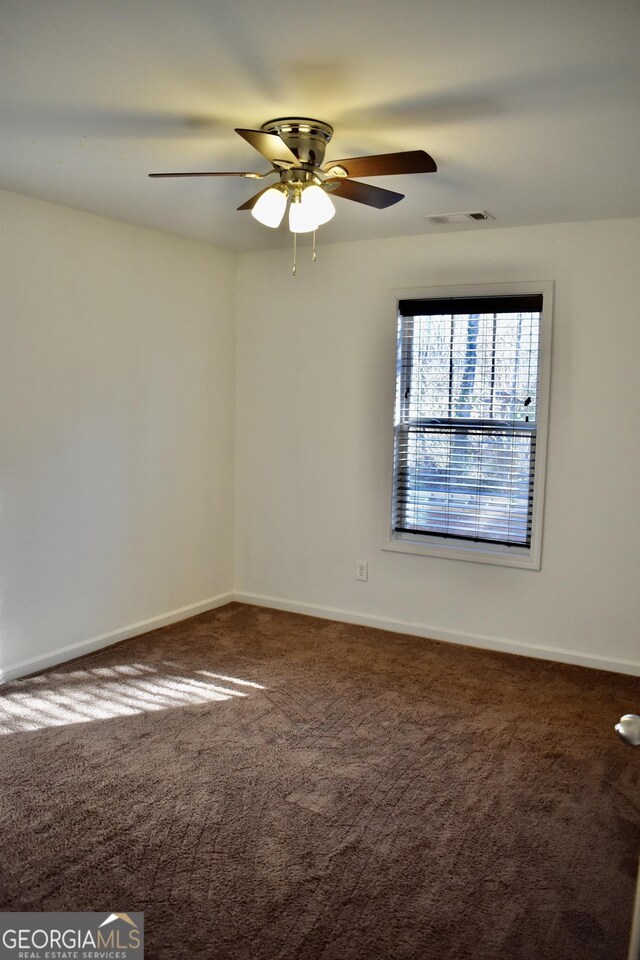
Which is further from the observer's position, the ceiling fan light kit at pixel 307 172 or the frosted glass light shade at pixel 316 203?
the frosted glass light shade at pixel 316 203

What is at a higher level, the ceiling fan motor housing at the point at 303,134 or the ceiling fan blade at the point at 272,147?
the ceiling fan motor housing at the point at 303,134

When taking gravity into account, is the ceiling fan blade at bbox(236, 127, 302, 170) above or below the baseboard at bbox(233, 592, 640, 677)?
above

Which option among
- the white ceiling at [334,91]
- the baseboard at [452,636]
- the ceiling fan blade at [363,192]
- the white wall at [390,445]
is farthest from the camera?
the baseboard at [452,636]

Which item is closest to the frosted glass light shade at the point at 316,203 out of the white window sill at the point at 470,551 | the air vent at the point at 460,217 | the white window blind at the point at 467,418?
the air vent at the point at 460,217

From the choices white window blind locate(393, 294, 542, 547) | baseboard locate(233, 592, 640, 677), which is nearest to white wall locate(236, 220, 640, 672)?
baseboard locate(233, 592, 640, 677)

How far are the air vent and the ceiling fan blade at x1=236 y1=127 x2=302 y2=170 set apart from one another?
144 cm

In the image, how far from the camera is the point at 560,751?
3375 millimetres

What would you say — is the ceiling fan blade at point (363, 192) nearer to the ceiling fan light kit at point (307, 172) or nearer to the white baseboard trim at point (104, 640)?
the ceiling fan light kit at point (307, 172)

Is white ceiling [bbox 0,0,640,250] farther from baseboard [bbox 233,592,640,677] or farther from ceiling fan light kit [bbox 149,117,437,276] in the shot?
baseboard [bbox 233,592,640,677]

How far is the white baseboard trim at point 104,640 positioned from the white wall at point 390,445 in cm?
36

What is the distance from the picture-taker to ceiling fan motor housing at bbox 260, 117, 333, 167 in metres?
2.76

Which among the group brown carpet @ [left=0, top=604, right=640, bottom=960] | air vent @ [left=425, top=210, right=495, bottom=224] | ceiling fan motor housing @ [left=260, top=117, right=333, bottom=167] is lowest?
brown carpet @ [left=0, top=604, right=640, bottom=960]

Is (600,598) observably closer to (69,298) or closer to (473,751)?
(473,751)

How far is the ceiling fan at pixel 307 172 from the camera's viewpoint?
8.85 ft
